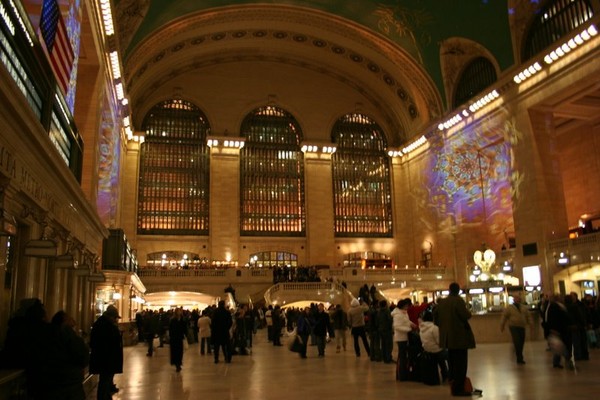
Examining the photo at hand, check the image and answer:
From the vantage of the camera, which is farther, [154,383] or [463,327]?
[154,383]

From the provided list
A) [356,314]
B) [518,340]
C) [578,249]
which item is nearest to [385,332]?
[356,314]

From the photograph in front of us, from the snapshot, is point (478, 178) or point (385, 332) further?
point (478, 178)

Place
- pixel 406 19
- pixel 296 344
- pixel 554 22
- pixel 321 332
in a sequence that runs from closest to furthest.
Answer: pixel 296 344
pixel 321 332
pixel 554 22
pixel 406 19

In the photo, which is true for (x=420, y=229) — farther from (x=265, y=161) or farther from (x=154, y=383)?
(x=154, y=383)

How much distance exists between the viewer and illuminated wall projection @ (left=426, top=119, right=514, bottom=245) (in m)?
27.4

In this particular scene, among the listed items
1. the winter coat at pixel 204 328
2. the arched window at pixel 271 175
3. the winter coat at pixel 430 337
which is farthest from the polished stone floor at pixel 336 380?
the arched window at pixel 271 175

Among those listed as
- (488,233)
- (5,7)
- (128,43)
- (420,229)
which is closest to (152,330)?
(5,7)

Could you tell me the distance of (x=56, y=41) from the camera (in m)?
10.7

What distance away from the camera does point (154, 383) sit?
8.13 meters


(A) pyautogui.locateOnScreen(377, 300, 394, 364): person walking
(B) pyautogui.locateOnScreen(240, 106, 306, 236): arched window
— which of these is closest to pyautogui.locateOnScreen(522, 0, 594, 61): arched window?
(B) pyautogui.locateOnScreen(240, 106, 306, 236): arched window

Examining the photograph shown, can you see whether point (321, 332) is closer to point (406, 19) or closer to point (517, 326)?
point (517, 326)

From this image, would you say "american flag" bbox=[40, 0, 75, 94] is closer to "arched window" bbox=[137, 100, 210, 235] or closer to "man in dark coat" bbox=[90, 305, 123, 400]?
"man in dark coat" bbox=[90, 305, 123, 400]

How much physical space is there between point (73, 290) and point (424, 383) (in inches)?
272

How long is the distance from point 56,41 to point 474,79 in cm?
2325
